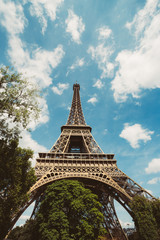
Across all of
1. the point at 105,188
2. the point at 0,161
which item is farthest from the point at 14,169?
the point at 105,188

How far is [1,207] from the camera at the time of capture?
9.37 metres

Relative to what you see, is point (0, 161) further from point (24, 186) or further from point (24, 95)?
point (24, 95)

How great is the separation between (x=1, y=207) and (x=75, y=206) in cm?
630

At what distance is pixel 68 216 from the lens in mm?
13148

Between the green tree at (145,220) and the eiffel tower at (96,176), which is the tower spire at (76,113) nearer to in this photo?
the eiffel tower at (96,176)

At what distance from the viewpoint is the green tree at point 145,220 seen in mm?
11736

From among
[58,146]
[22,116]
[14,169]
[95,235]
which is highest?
[58,146]

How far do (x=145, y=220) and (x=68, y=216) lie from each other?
7.23 m

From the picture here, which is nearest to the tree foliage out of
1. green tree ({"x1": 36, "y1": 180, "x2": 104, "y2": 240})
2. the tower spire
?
green tree ({"x1": 36, "y1": 180, "x2": 104, "y2": 240})

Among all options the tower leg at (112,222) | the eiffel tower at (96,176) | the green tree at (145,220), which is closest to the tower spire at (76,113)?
the eiffel tower at (96,176)


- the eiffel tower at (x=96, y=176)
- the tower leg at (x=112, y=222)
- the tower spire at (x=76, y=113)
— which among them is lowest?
the tower leg at (x=112, y=222)

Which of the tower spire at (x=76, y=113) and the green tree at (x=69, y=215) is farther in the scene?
the tower spire at (x=76, y=113)

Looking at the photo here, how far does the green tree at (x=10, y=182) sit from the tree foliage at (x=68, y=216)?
3.19m

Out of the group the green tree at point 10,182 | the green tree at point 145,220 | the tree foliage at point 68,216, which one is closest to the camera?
the green tree at point 10,182
